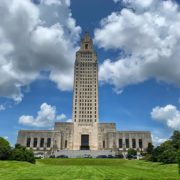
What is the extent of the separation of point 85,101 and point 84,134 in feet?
58.4

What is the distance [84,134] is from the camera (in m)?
142

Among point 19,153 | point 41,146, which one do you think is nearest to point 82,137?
point 41,146

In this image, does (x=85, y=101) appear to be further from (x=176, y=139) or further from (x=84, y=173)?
(x=84, y=173)

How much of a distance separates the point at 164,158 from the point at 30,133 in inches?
3819

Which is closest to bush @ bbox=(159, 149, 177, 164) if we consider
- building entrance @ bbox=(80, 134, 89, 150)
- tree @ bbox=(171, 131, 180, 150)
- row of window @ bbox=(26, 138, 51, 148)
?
tree @ bbox=(171, 131, 180, 150)

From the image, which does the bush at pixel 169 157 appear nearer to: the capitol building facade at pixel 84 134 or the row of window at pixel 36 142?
the capitol building facade at pixel 84 134

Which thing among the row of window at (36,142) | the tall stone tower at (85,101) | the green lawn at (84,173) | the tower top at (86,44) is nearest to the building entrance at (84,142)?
the tall stone tower at (85,101)

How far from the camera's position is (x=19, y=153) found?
227ft

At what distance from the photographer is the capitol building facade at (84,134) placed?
141m

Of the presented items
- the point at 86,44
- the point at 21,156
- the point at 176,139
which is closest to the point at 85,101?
the point at 86,44

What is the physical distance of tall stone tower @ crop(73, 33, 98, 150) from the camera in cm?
14118

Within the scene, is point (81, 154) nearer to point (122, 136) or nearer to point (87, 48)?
point (122, 136)

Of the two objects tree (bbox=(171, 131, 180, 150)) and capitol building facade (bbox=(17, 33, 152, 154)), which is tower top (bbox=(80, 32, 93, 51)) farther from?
tree (bbox=(171, 131, 180, 150))

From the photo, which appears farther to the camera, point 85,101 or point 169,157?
point 85,101
